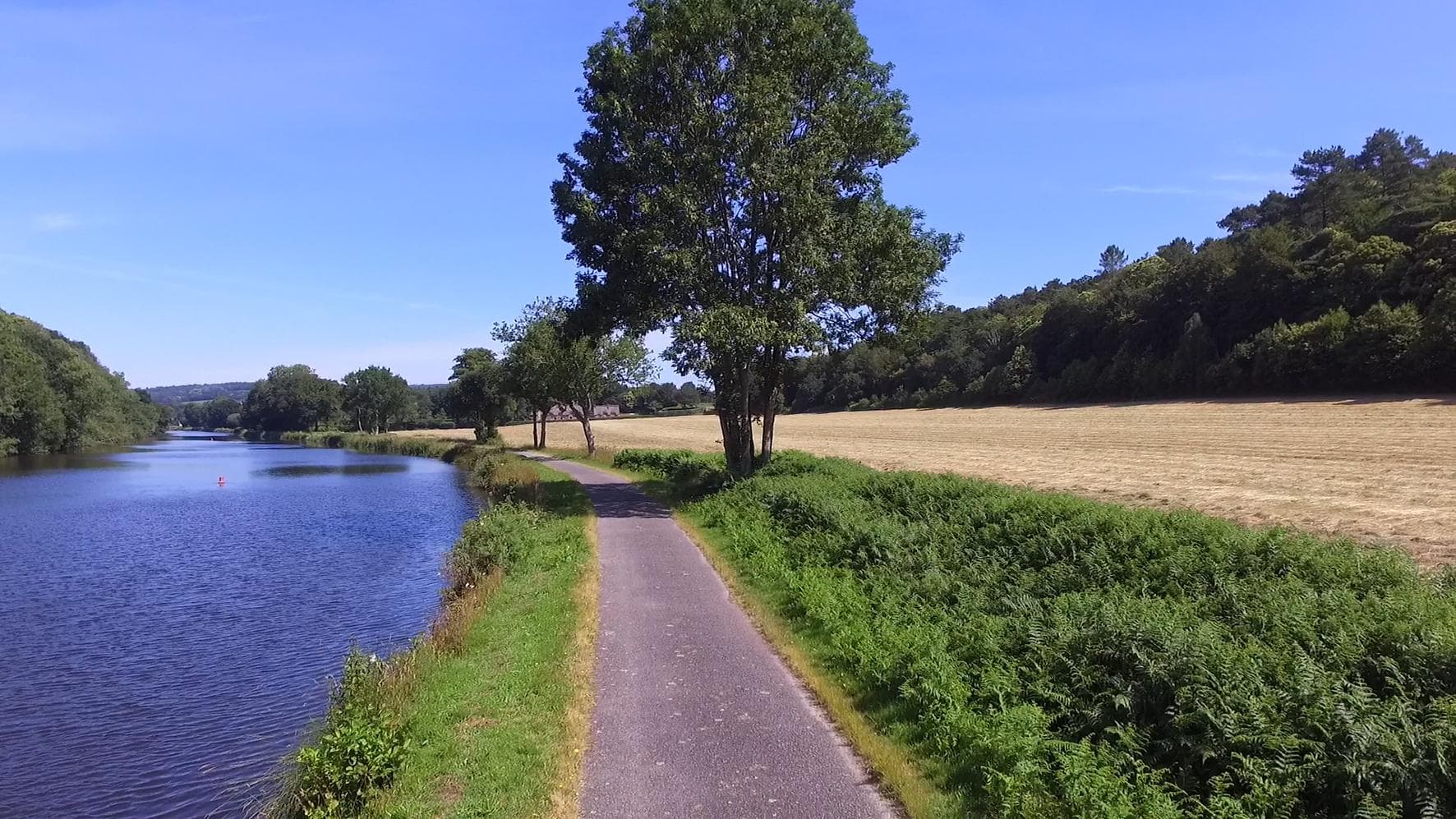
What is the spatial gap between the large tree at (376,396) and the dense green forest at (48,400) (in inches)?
1094

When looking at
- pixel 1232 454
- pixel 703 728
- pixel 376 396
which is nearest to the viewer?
pixel 703 728

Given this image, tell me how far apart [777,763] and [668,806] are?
1088 millimetres

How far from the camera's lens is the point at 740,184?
23031mm

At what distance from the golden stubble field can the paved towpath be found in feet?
31.2

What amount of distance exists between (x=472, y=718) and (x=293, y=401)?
521 feet

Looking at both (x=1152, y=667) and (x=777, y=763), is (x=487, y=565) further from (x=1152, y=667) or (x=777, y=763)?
(x=1152, y=667)

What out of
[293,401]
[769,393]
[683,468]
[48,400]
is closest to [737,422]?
[769,393]

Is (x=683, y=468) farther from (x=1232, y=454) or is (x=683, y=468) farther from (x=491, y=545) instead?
(x=1232, y=454)

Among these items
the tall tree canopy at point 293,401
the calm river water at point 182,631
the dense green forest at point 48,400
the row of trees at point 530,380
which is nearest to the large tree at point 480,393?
the row of trees at point 530,380

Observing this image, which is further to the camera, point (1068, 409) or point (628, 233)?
point (1068, 409)

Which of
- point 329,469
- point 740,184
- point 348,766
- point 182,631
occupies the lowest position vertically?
point 182,631

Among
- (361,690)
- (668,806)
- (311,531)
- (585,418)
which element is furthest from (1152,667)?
(585,418)

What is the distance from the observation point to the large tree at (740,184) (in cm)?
2233

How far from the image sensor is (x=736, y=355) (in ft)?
77.6
